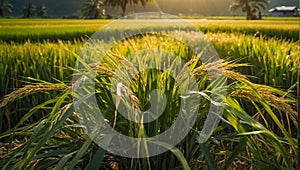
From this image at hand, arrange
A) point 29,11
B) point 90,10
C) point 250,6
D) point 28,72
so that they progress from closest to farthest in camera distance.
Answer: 1. point 28,72
2. point 250,6
3. point 90,10
4. point 29,11

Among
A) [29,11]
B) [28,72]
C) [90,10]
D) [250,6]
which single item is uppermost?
[28,72]

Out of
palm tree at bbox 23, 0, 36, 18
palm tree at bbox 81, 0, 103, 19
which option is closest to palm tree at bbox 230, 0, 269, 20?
palm tree at bbox 81, 0, 103, 19

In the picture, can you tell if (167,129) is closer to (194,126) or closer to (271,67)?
(194,126)

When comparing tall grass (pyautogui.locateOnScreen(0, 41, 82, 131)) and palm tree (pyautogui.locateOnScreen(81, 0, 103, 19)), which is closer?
tall grass (pyautogui.locateOnScreen(0, 41, 82, 131))

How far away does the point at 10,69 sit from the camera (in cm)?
400

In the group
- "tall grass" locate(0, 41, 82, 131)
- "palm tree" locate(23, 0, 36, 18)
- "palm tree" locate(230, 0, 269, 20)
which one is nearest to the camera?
"tall grass" locate(0, 41, 82, 131)

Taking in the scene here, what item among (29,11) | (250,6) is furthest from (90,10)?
(250,6)

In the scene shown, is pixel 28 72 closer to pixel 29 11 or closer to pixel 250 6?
pixel 250 6

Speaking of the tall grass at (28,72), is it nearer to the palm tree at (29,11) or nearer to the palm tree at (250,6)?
the palm tree at (250,6)

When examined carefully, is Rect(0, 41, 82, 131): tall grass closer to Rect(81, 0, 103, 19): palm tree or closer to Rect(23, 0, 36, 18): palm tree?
Rect(81, 0, 103, 19): palm tree

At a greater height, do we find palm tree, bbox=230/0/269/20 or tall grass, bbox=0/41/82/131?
tall grass, bbox=0/41/82/131

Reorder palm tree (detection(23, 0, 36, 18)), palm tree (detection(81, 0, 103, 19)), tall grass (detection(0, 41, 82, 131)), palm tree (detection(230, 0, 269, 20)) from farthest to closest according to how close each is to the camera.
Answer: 1. palm tree (detection(23, 0, 36, 18))
2. palm tree (detection(81, 0, 103, 19))
3. palm tree (detection(230, 0, 269, 20))
4. tall grass (detection(0, 41, 82, 131))

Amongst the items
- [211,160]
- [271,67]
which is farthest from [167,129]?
[271,67]

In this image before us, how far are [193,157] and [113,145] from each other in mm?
370
